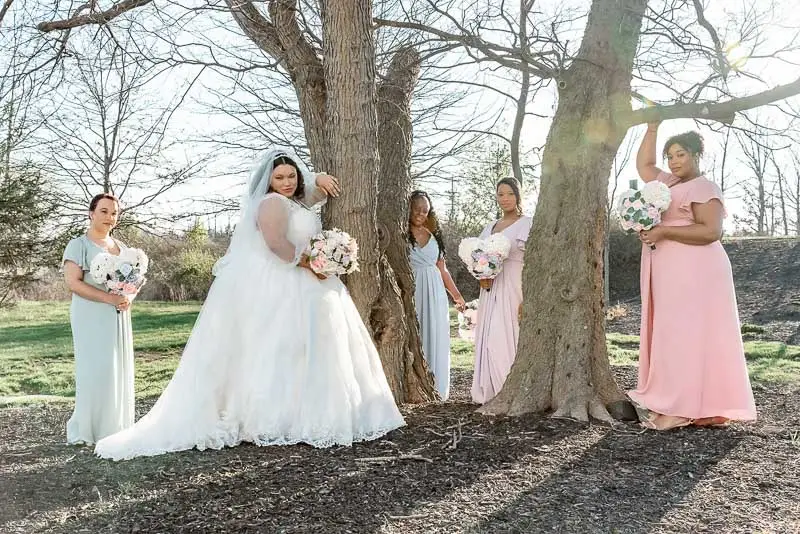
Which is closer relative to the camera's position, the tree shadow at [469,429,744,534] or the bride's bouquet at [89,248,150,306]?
the tree shadow at [469,429,744,534]

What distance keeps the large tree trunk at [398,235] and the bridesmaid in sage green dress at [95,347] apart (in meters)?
2.22

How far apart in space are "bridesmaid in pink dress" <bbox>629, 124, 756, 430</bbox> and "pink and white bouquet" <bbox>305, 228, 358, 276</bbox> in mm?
2294

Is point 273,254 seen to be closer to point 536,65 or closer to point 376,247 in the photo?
point 376,247

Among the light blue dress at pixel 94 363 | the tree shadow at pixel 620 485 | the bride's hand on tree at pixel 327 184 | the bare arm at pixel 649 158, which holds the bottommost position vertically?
the tree shadow at pixel 620 485

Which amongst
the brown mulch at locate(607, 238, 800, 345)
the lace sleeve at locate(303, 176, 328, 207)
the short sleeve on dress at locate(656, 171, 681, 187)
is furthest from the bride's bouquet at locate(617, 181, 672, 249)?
the brown mulch at locate(607, 238, 800, 345)

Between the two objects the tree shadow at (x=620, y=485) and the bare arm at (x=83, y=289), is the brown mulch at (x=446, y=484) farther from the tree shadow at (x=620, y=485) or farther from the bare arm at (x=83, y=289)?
the bare arm at (x=83, y=289)

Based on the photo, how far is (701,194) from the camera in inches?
207

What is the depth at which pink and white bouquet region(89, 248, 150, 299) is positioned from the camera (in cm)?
554

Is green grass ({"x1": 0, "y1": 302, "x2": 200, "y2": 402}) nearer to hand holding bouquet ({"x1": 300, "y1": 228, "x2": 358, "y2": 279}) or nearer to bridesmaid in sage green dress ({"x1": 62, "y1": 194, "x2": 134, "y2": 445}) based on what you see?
bridesmaid in sage green dress ({"x1": 62, "y1": 194, "x2": 134, "y2": 445})

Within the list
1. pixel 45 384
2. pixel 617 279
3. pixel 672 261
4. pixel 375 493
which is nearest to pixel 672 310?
pixel 672 261

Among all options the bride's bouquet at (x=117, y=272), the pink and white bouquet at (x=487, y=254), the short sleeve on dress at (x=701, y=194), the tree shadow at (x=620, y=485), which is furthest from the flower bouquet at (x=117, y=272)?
the short sleeve on dress at (x=701, y=194)

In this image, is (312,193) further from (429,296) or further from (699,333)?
(699,333)

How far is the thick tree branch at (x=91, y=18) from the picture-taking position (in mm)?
6297

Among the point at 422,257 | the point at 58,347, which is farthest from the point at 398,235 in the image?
the point at 58,347
